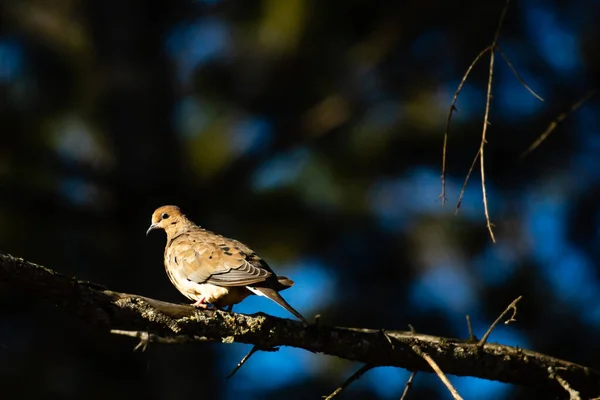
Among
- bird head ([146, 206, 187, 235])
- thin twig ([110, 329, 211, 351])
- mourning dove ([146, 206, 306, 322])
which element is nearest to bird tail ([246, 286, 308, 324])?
mourning dove ([146, 206, 306, 322])

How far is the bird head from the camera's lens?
17.9 ft

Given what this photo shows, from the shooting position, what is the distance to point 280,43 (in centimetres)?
776

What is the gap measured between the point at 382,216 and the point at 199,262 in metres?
5.78

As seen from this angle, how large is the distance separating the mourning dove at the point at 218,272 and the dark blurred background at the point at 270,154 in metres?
2.58

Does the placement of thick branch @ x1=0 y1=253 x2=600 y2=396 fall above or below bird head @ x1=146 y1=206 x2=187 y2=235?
below

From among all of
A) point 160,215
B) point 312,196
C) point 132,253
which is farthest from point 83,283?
point 312,196

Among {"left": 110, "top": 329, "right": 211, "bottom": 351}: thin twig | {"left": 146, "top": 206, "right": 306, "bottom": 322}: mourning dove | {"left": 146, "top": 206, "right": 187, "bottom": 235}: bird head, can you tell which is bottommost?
{"left": 110, "top": 329, "right": 211, "bottom": 351}: thin twig

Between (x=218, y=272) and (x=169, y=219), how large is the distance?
54.8 inches

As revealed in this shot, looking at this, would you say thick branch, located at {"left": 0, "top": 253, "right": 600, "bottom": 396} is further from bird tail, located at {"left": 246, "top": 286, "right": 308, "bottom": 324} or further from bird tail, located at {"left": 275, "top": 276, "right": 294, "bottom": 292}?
bird tail, located at {"left": 275, "top": 276, "right": 294, "bottom": 292}

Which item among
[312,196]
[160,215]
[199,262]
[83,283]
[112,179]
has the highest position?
[312,196]

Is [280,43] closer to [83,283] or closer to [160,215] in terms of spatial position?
[160,215]

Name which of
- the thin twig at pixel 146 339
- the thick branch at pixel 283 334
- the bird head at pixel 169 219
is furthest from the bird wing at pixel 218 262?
the thin twig at pixel 146 339

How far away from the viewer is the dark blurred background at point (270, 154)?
747 centimetres

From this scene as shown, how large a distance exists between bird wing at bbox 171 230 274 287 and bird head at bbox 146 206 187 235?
616 mm
